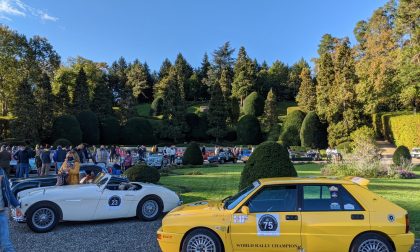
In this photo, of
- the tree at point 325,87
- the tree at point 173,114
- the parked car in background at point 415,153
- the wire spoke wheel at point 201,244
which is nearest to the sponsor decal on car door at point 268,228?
the wire spoke wheel at point 201,244

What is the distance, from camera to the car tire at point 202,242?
6.24 m

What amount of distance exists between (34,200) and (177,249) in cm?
446

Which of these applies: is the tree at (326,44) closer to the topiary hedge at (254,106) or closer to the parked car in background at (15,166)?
the topiary hedge at (254,106)

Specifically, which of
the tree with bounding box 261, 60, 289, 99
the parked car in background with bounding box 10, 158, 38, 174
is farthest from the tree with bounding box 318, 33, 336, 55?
the parked car in background with bounding box 10, 158, 38, 174

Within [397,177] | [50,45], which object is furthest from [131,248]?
[50,45]

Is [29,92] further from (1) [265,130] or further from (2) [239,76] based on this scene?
(2) [239,76]

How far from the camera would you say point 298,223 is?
6.11m

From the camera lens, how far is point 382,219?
6051 millimetres

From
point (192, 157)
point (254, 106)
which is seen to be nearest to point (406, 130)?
point (254, 106)

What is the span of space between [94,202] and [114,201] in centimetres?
49

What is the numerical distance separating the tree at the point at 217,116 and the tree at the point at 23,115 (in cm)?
2430

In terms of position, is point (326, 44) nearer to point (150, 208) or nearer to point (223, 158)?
point (223, 158)

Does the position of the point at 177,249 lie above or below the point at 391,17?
below

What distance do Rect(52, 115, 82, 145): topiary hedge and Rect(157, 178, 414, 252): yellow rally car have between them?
42686mm
